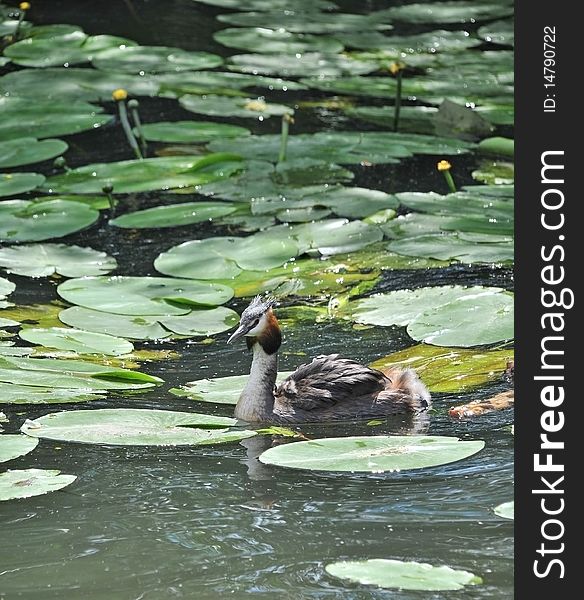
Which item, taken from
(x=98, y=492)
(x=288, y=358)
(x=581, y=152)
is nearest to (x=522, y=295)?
(x=581, y=152)

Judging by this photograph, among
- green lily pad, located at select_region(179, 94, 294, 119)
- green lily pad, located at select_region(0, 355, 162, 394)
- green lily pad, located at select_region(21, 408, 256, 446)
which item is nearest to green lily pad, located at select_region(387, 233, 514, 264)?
green lily pad, located at select_region(0, 355, 162, 394)

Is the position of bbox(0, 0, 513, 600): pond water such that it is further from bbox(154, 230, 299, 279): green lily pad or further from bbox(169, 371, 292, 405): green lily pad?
Result: bbox(154, 230, 299, 279): green lily pad

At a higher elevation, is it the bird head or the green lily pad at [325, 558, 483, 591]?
the bird head

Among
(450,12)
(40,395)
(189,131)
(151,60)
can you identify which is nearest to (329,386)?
(40,395)

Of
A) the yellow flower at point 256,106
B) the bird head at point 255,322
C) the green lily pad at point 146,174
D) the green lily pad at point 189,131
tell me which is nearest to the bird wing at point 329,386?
the bird head at point 255,322

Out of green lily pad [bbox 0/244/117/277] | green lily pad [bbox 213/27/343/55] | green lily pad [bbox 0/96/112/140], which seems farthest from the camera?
green lily pad [bbox 213/27/343/55]

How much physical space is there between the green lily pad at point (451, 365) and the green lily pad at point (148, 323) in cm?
86

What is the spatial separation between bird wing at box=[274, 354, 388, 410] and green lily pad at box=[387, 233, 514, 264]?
72.6 inches

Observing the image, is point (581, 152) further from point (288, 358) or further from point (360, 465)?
point (288, 358)

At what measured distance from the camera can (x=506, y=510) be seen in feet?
15.6

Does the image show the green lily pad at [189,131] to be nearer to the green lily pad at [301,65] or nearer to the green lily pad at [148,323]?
the green lily pad at [301,65]

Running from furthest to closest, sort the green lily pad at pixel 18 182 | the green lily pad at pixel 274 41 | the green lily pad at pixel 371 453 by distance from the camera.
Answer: the green lily pad at pixel 274 41 → the green lily pad at pixel 18 182 → the green lily pad at pixel 371 453

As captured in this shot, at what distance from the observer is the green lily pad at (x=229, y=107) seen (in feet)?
36.3

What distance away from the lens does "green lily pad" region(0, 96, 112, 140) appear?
10.4 m
